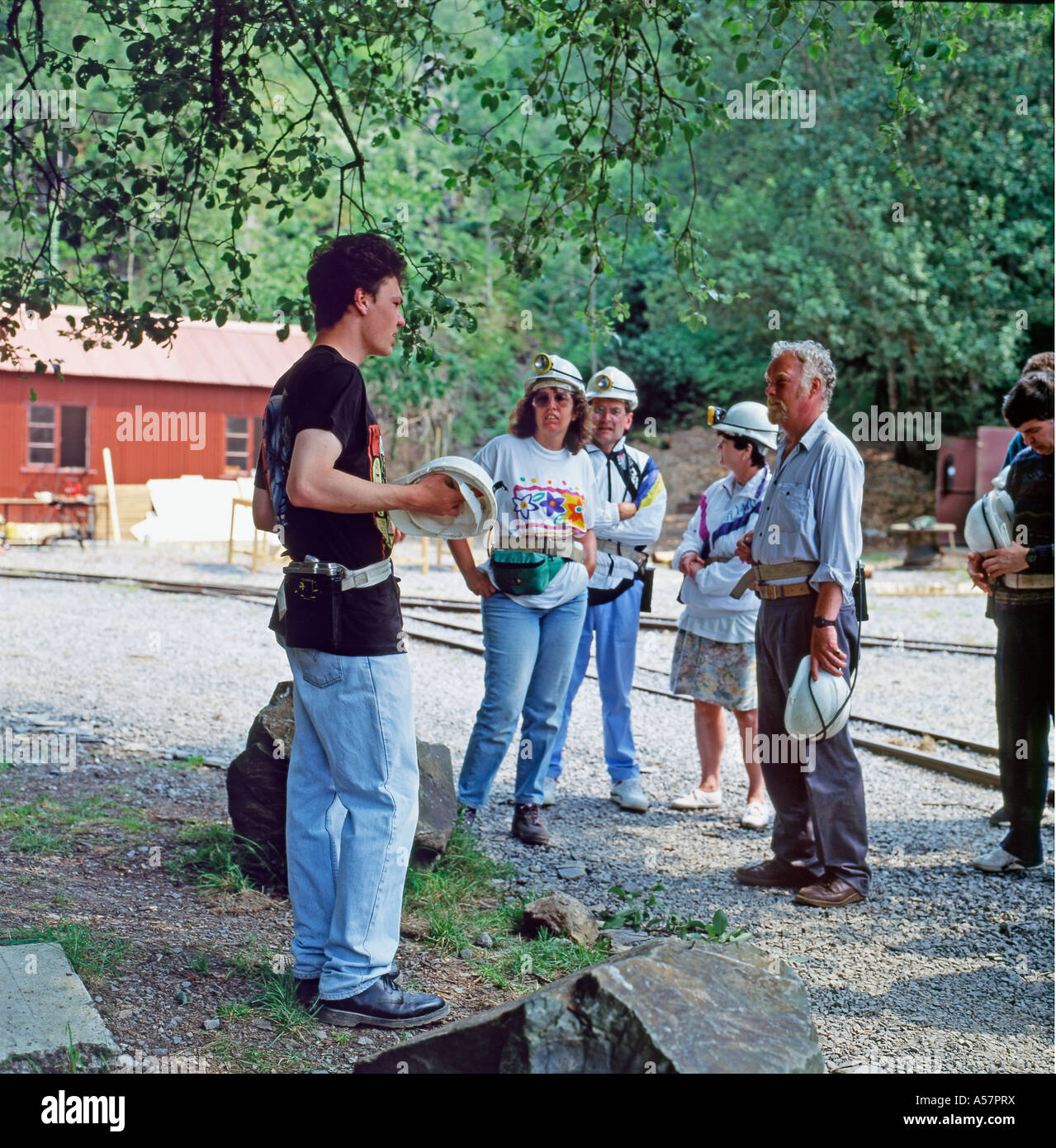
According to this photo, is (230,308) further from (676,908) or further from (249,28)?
(676,908)

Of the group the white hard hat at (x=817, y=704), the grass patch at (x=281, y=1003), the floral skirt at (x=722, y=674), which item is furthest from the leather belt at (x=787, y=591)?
the grass patch at (x=281, y=1003)

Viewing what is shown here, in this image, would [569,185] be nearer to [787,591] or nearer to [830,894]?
[787,591]

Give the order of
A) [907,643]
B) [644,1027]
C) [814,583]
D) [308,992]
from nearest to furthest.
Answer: [644,1027] < [308,992] < [814,583] < [907,643]

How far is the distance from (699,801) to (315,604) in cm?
378

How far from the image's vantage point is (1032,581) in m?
5.58

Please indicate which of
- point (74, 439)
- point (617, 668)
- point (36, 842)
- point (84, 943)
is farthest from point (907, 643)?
point (74, 439)

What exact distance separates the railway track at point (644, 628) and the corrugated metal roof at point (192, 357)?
9.28 metres

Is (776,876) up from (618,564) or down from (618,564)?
down

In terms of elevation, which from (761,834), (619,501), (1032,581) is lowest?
(761,834)

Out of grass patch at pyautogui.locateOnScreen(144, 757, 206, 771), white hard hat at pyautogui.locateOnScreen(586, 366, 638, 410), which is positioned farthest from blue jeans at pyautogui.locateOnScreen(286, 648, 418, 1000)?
grass patch at pyautogui.locateOnScreen(144, 757, 206, 771)

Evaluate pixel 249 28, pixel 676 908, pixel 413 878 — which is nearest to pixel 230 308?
pixel 249 28

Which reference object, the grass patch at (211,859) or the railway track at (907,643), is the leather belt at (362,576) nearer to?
the grass patch at (211,859)

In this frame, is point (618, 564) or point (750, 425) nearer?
point (750, 425)

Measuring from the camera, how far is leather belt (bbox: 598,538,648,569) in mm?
6688
